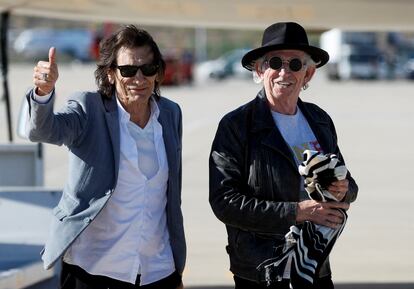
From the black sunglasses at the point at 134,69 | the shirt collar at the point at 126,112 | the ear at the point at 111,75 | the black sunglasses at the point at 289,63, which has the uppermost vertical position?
the black sunglasses at the point at 289,63

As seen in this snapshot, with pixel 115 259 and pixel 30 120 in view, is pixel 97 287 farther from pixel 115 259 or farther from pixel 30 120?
pixel 30 120

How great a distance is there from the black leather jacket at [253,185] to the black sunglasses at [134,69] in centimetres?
33

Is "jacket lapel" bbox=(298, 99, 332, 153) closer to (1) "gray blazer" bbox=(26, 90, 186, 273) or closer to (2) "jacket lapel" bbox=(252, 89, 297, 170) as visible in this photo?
(2) "jacket lapel" bbox=(252, 89, 297, 170)

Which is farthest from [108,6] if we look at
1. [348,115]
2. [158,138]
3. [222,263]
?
[348,115]

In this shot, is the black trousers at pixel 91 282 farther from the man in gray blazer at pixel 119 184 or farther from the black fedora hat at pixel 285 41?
the black fedora hat at pixel 285 41

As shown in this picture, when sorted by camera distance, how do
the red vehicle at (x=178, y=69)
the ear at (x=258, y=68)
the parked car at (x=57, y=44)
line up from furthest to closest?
1. the parked car at (x=57, y=44)
2. the red vehicle at (x=178, y=69)
3. the ear at (x=258, y=68)

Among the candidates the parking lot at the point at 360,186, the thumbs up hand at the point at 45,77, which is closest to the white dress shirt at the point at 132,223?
the thumbs up hand at the point at 45,77

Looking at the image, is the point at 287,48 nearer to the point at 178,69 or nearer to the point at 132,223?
the point at 132,223

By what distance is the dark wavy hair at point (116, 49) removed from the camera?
142 inches

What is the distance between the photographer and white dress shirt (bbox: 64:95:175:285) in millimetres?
3572

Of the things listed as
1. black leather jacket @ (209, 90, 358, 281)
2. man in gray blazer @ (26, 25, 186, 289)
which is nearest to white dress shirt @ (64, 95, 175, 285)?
man in gray blazer @ (26, 25, 186, 289)

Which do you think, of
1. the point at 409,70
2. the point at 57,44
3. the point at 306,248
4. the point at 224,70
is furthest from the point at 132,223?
the point at 57,44

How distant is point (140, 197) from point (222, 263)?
4.26 metres

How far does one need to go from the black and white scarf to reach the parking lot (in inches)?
143
